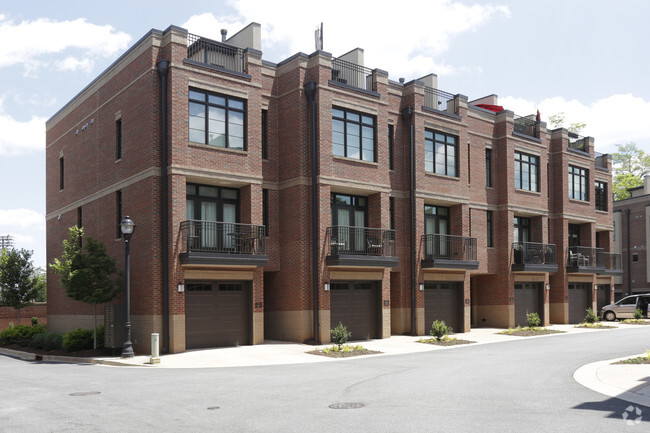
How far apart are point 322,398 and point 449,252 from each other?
1984 centimetres

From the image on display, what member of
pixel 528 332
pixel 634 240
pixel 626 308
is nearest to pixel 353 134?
pixel 528 332

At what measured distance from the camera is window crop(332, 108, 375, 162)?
1042 inches

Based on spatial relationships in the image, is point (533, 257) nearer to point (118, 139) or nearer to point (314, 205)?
point (314, 205)

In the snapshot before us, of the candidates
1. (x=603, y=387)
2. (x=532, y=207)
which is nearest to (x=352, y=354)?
(x=603, y=387)

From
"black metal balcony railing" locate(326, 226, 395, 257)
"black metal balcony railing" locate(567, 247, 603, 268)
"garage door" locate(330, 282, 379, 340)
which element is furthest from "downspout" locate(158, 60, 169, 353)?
"black metal balcony railing" locate(567, 247, 603, 268)

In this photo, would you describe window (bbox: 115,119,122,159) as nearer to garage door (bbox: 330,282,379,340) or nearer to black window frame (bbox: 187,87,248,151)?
black window frame (bbox: 187,87,248,151)

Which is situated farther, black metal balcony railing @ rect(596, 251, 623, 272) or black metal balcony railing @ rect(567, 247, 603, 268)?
black metal balcony railing @ rect(596, 251, 623, 272)

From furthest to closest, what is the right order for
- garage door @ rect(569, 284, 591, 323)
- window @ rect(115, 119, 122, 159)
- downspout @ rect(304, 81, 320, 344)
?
garage door @ rect(569, 284, 591, 323), window @ rect(115, 119, 122, 159), downspout @ rect(304, 81, 320, 344)

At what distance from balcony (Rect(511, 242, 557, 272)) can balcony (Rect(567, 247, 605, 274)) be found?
2.01 meters

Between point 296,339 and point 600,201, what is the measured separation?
1113 inches

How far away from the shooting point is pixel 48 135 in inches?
1355

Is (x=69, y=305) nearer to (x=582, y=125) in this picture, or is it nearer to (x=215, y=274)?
(x=215, y=274)

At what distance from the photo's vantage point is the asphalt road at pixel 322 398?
9.62 meters

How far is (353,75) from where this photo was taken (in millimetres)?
28531
